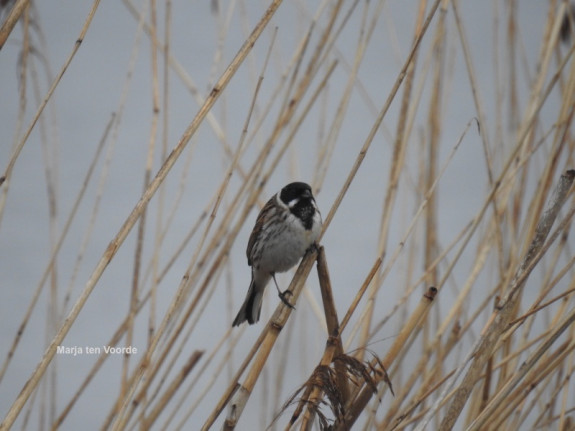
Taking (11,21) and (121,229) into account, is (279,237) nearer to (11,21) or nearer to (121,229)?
(121,229)

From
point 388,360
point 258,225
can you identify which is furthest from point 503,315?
point 258,225

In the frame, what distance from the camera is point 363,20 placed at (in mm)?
2340

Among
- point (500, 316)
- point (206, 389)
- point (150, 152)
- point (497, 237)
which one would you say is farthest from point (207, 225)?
point (497, 237)

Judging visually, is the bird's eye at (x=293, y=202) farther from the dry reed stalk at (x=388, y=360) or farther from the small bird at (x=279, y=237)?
the dry reed stalk at (x=388, y=360)

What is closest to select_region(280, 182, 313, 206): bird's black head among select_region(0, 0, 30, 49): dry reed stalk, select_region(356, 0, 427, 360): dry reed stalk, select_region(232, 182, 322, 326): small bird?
select_region(232, 182, 322, 326): small bird

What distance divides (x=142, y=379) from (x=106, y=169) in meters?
0.78

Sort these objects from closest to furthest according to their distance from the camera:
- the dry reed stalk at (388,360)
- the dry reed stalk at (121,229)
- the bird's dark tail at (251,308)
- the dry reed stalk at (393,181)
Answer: the dry reed stalk at (121,229), the dry reed stalk at (388,360), the dry reed stalk at (393,181), the bird's dark tail at (251,308)

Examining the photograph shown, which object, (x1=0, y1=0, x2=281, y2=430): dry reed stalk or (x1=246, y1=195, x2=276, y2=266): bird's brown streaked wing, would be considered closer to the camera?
(x1=0, y1=0, x2=281, y2=430): dry reed stalk

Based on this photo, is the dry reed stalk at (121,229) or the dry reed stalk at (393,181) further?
the dry reed stalk at (393,181)

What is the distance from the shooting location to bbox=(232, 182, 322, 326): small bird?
9.34 feet

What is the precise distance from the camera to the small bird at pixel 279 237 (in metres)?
2.85

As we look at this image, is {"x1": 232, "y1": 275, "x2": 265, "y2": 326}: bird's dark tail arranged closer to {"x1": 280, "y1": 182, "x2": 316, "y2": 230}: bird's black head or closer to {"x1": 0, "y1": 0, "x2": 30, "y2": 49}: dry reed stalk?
{"x1": 280, "y1": 182, "x2": 316, "y2": 230}: bird's black head

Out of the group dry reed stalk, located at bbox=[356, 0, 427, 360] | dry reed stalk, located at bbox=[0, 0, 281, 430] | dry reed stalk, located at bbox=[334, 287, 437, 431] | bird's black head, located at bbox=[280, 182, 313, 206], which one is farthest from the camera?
Answer: bird's black head, located at bbox=[280, 182, 313, 206]

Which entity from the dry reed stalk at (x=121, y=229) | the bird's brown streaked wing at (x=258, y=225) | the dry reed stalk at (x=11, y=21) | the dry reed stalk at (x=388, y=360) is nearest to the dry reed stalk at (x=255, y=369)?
the dry reed stalk at (x=388, y=360)
